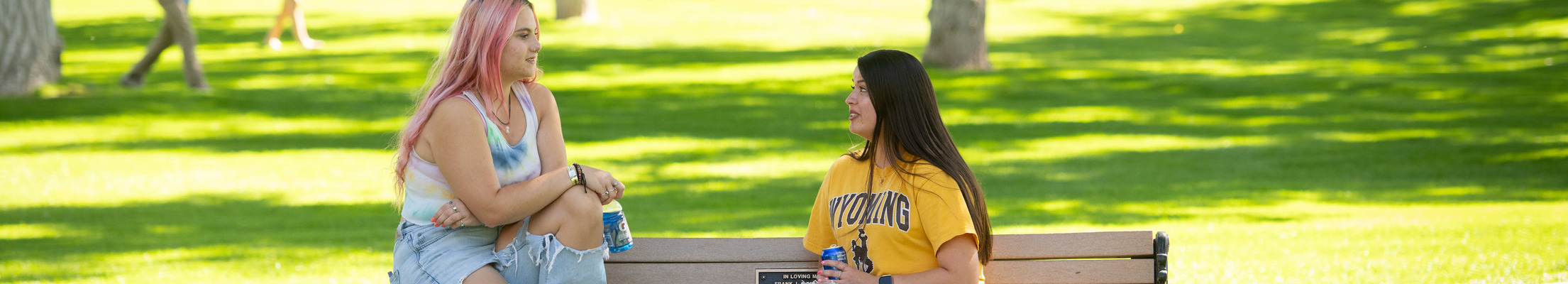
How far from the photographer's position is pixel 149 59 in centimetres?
1446

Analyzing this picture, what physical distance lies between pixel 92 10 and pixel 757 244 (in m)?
25.4

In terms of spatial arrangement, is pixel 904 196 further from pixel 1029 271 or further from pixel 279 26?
pixel 279 26

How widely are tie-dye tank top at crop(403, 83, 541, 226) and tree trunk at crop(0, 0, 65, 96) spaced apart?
1226cm

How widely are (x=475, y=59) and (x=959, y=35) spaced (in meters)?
15.4

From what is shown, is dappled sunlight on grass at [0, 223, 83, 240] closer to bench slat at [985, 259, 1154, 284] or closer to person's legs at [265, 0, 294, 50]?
bench slat at [985, 259, 1154, 284]

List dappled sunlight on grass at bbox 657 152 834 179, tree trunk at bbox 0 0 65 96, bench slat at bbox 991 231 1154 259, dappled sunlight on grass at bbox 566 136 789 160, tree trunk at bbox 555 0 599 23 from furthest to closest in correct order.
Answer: tree trunk at bbox 555 0 599 23 < tree trunk at bbox 0 0 65 96 < dappled sunlight on grass at bbox 566 136 789 160 < dappled sunlight on grass at bbox 657 152 834 179 < bench slat at bbox 991 231 1154 259

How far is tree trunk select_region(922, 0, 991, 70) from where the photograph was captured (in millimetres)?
18188

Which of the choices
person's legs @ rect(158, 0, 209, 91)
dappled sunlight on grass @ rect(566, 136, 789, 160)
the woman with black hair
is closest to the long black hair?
the woman with black hair

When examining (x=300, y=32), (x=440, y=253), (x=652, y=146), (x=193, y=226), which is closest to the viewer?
(x=440, y=253)

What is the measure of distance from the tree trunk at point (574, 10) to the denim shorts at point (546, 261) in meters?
21.5

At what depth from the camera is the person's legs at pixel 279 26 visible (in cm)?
1941

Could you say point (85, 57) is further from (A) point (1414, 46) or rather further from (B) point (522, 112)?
(A) point (1414, 46)

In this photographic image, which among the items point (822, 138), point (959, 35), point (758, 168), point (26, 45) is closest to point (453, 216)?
point (758, 168)

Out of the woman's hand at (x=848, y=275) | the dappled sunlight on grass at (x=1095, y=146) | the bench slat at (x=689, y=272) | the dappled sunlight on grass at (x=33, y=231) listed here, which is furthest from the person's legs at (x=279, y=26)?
the woman's hand at (x=848, y=275)
